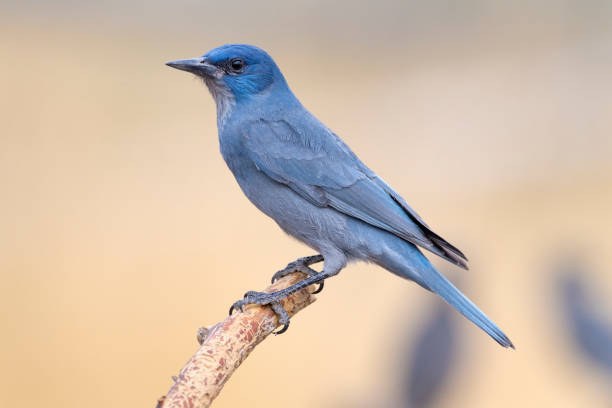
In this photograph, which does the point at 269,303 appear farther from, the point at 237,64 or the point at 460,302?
the point at 237,64

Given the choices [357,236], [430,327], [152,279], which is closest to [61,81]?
[152,279]

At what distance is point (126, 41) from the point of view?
216 inches

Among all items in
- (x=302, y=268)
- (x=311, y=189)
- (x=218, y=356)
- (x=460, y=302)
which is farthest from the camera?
(x=302, y=268)

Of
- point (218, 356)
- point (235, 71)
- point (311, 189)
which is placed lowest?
point (218, 356)

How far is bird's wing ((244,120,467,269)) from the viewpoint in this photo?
2.33m

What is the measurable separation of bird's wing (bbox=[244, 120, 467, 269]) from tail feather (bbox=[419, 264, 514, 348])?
0.30ft

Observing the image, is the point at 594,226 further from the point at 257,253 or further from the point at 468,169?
the point at 257,253

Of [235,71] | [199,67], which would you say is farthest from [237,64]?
[199,67]

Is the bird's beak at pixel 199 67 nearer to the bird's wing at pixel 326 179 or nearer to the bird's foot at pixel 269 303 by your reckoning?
the bird's wing at pixel 326 179

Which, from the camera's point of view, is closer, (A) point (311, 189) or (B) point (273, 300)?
(B) point (273, 300)

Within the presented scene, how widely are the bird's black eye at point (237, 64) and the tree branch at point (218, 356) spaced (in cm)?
80

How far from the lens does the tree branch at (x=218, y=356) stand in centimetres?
147

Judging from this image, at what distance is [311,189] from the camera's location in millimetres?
2350

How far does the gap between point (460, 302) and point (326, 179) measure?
2.00 ft
